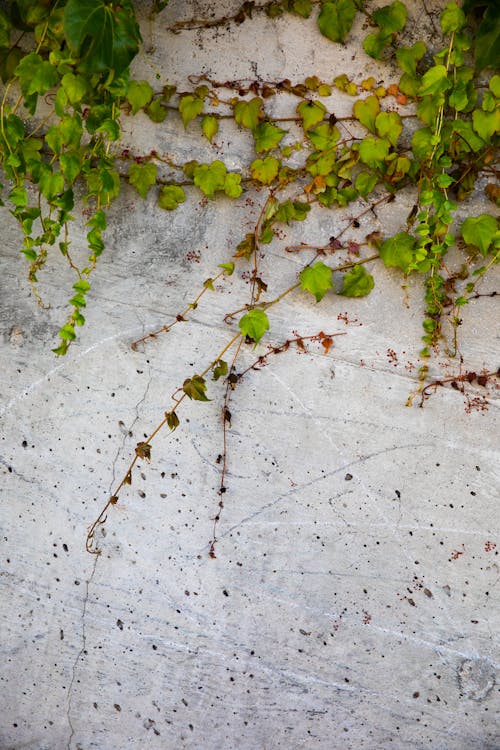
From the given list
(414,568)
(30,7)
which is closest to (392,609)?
(414,568)

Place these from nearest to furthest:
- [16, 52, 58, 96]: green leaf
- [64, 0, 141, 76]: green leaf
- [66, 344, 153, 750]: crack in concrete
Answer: [64, 0, 141, 76]: green leaf < [16, 52, 58, 96]: green leaf < [66, 344, 153, 750]: crack in concrete

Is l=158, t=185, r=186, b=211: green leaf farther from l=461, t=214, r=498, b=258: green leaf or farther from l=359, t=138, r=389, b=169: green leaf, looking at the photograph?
→ l=461, t=214, r=498, b=258: green leaf

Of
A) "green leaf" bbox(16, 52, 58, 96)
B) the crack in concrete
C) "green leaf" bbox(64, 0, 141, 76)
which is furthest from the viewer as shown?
the crack in concrete

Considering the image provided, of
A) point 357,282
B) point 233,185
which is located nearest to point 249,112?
point 233,185

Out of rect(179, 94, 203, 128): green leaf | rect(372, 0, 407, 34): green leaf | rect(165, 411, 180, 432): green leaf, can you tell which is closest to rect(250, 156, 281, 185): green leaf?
rect(179, 94, 203, 128): green leaf

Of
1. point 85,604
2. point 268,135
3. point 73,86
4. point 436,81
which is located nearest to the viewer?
point 73,86

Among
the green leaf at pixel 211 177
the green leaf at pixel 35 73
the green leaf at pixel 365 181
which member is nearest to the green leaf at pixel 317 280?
the green leaf at pixel 365 181

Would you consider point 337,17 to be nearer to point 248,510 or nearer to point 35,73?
point 35,73
